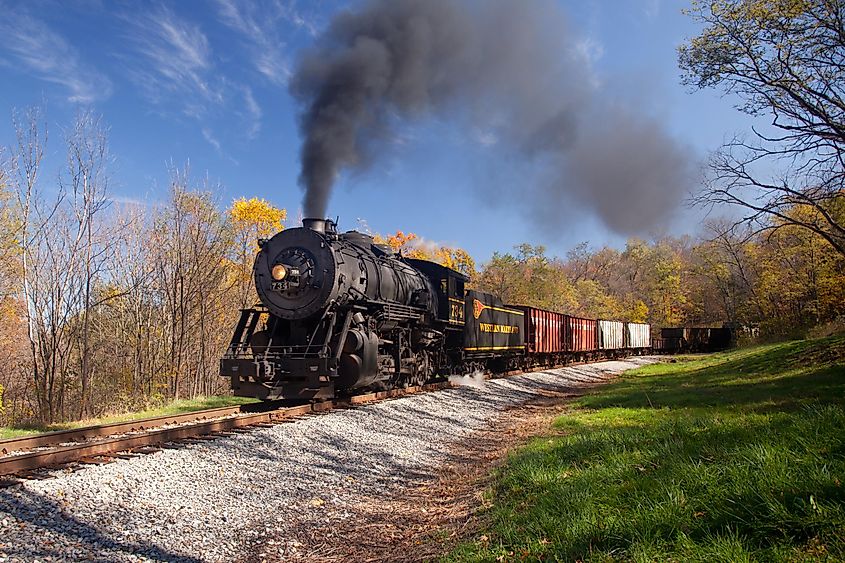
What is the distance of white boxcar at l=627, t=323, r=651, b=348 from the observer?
49.1m

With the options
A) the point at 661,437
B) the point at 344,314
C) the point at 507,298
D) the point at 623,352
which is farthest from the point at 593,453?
the point at 507,298

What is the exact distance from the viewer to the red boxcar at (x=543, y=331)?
2739cm

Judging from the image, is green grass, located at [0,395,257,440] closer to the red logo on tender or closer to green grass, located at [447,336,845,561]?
the red logo on tender

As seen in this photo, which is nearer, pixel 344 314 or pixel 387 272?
pixel 344 314

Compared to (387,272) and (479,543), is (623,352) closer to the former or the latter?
(387,272)

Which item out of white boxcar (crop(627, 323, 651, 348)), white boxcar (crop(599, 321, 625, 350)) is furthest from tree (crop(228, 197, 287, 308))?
white boxcar (crop(627, 323, 651, 348))

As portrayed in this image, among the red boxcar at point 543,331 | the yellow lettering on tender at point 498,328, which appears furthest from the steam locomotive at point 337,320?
the red boxcar at point 543,331

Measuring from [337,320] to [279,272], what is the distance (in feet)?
5.36

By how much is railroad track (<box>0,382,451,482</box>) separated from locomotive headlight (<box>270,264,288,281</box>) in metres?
2.84

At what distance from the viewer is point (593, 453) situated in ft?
22.8

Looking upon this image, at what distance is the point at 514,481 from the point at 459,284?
44.4ft

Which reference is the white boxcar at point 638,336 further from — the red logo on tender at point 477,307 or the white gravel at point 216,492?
the white gravel at point 216,492

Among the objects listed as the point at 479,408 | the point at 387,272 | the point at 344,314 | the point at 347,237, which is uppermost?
the point at 347,237

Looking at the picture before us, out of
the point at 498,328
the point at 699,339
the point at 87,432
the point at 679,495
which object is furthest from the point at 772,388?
the point at 699,339
